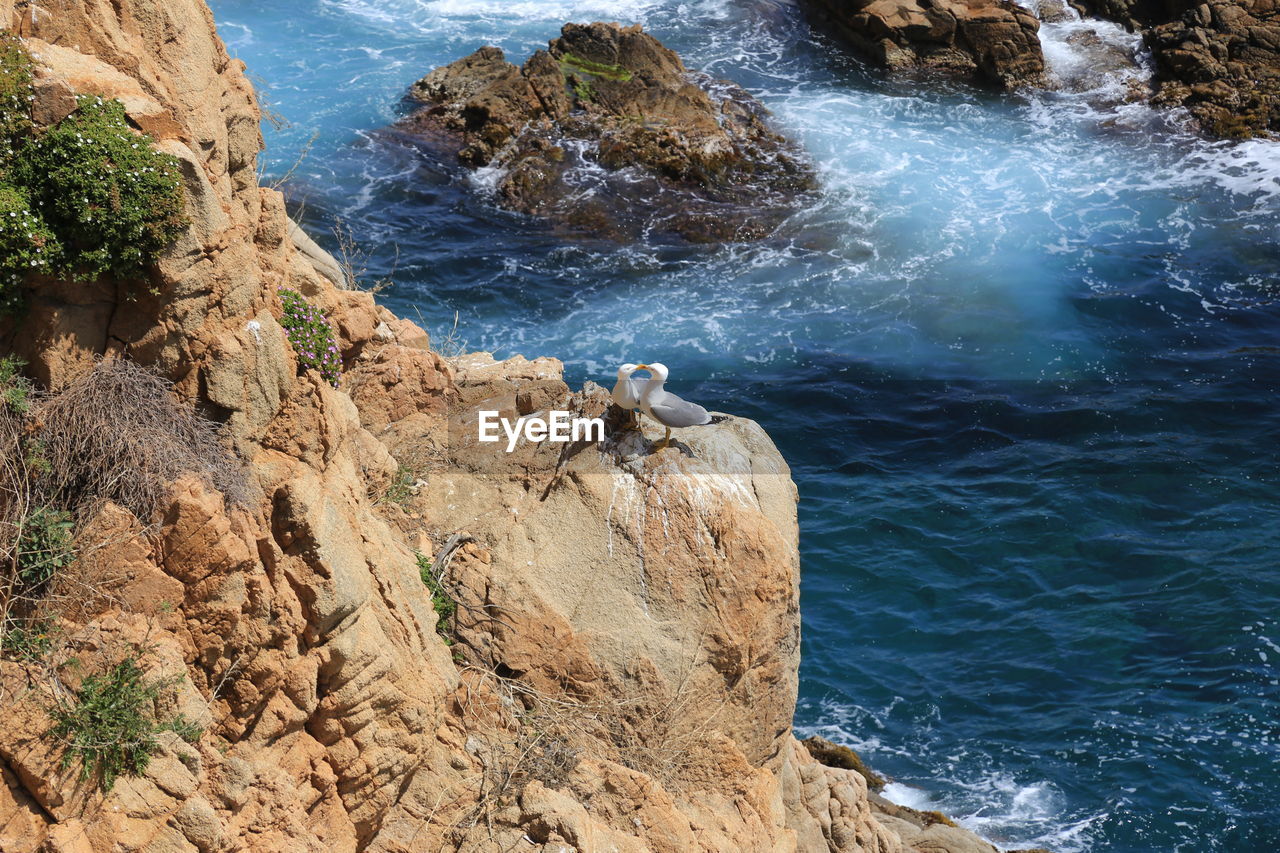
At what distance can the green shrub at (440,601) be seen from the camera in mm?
10711

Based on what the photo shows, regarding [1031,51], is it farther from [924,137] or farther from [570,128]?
[570,128]

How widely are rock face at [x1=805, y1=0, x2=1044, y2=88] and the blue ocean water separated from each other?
45.6 inches

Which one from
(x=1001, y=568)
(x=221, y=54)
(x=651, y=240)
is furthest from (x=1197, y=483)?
(x=221, y=54)

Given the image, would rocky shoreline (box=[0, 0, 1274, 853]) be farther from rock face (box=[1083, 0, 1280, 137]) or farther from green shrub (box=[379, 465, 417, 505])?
rock face (box=[1083, 0, 1280, 137])

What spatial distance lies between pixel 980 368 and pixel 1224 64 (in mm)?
18356

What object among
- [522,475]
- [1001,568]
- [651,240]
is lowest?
[1001,568]

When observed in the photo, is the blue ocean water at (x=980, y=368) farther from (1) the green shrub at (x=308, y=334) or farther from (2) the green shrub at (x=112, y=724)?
(2) the green shrub at (x=112, y=724)

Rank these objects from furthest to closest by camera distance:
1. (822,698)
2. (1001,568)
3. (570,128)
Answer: (570,128), (1001,568), (822,698)

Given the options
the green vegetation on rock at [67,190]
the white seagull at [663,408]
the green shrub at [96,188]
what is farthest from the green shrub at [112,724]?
the white seagull at [663,408]

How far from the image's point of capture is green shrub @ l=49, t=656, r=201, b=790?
278 inches

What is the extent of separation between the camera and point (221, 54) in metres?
10.0

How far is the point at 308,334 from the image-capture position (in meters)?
9.68

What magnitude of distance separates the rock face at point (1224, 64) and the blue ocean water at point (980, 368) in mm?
1299

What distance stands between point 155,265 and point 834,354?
20.3 m
